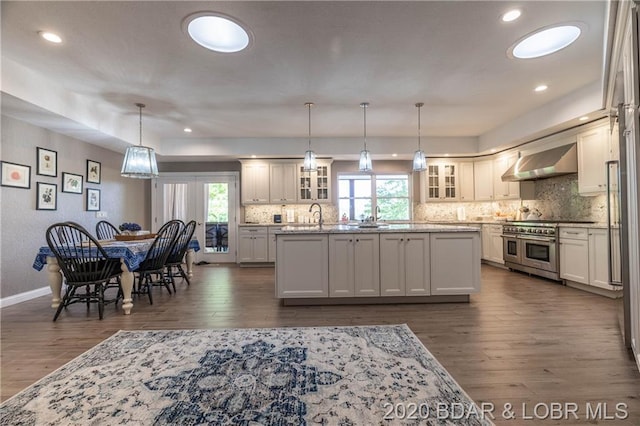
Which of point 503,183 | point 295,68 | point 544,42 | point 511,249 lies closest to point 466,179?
point 503,183

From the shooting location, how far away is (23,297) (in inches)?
153

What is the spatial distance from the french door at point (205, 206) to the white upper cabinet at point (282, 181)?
96 cm

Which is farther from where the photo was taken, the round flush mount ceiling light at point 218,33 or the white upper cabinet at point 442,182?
the white upper cabinet at point 442,182

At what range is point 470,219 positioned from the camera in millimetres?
6977

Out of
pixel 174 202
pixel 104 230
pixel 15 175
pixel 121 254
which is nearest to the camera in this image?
pixel 121 254

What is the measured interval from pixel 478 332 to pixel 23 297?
5485mm

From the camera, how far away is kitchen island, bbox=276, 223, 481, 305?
11.6 feet

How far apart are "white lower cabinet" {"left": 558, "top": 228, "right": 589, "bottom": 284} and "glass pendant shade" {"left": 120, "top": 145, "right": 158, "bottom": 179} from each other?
5.94 m

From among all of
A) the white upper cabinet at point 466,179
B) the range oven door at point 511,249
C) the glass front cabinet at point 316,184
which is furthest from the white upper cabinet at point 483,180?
the glass front cabinet at point 316,184

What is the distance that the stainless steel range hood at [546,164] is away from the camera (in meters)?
4.56

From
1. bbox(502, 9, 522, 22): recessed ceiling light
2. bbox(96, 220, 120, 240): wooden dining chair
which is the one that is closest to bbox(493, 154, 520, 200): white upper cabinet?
bbox(502, 9, 522, 22): recessed ceiling light

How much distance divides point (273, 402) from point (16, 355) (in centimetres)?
221

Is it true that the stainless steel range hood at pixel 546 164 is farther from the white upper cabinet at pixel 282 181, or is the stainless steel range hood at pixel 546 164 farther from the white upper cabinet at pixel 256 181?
the white upper cabinet at pixel 256 181

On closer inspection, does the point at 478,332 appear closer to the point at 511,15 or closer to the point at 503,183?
the point at 511,15
